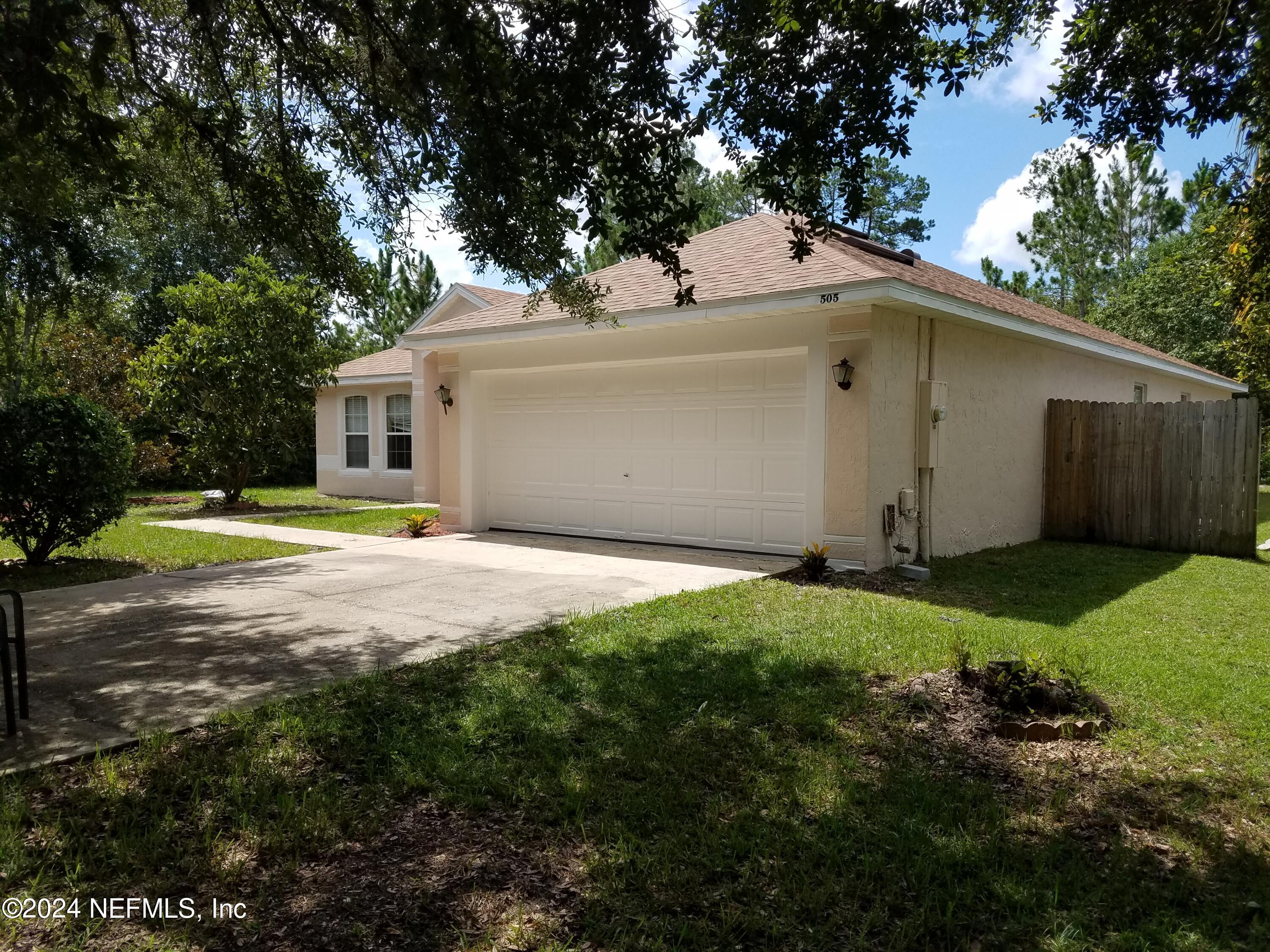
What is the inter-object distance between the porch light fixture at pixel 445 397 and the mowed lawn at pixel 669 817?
7903 millimetres

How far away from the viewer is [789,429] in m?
9.52

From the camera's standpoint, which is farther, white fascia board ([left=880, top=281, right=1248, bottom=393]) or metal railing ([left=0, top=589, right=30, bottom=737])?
white fascia board ([left=880, top=281, right=1248, bottom=393])

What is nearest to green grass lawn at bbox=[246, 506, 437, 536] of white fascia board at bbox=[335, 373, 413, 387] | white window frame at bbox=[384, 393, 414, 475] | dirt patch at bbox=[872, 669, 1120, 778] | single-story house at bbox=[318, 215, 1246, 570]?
single-story house at bbox=[318, 215, 1246, 570]

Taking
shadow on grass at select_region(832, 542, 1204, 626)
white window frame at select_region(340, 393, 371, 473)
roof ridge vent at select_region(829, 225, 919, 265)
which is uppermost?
roof ridge vent at select_region(829, 225, 919, 265)

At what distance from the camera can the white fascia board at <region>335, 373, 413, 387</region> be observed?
60.4ft

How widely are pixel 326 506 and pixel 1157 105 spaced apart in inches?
627

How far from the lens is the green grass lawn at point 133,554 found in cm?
865

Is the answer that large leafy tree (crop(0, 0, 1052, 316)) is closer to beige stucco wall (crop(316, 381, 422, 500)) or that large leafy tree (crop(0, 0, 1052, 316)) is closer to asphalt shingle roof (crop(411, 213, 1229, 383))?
asphalt shingle roof (crop(411, 213, 1229, 383))

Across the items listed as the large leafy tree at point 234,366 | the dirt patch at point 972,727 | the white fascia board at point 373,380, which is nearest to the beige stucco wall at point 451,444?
the large leafy tree at point 234,366

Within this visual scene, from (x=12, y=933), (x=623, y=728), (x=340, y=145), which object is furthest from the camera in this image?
(x=340, y=145)

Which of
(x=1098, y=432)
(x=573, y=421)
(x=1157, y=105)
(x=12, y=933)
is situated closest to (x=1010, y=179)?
(x=1098, y=432)

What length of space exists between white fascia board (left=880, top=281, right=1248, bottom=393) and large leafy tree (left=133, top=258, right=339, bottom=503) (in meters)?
12.2

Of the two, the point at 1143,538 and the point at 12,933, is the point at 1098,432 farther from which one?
the point at 12,933

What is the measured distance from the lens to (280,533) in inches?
496
